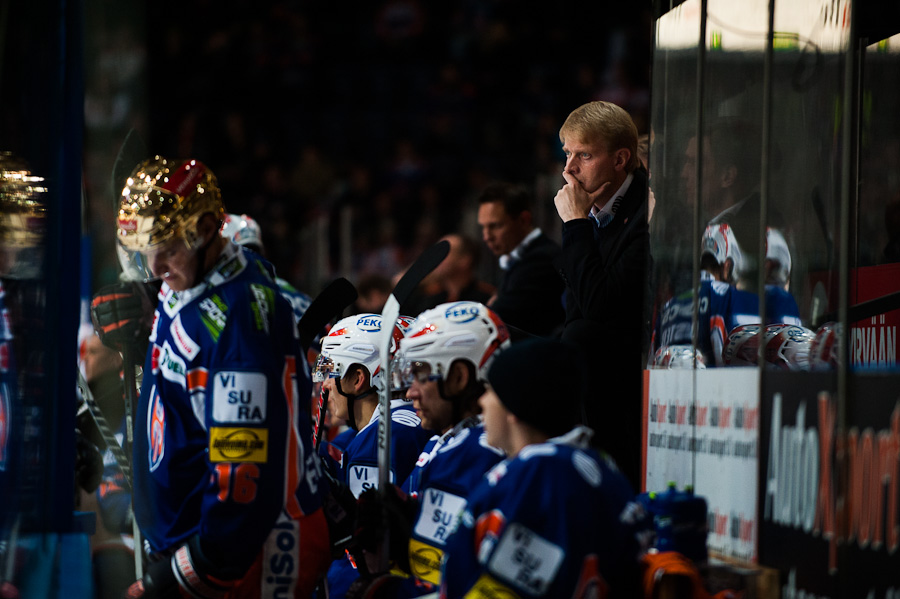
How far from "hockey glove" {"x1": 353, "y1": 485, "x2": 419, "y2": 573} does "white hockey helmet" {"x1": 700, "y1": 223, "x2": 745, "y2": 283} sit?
1107 millimetres

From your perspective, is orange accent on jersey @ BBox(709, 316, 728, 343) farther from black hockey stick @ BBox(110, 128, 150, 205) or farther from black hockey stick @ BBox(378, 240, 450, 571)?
black hockey stick @ BBox(110, 128, 150, 205)

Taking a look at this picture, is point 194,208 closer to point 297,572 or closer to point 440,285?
point 297,572

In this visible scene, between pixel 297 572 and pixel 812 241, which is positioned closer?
pixel 297 572

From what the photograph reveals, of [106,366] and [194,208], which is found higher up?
[194,208]

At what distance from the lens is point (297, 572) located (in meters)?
2.63

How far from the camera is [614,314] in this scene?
10.8 feet

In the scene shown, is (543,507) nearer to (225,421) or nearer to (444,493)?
(444,493)

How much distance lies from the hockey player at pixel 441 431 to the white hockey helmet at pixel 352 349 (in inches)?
29.5

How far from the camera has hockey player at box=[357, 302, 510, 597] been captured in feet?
8.66

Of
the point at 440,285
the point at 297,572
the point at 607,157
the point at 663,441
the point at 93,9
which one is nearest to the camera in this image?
the point at 297,572

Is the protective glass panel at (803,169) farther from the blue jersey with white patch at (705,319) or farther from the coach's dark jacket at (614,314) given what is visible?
the coach's dark jacket at (614,314)

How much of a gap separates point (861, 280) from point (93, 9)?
287 centimetres

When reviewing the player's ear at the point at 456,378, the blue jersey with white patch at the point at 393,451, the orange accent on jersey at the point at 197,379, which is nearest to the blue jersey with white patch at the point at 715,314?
the player's ear at the point at 456,378

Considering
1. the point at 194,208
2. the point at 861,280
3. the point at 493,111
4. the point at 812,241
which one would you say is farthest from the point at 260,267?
the point at 493,111
